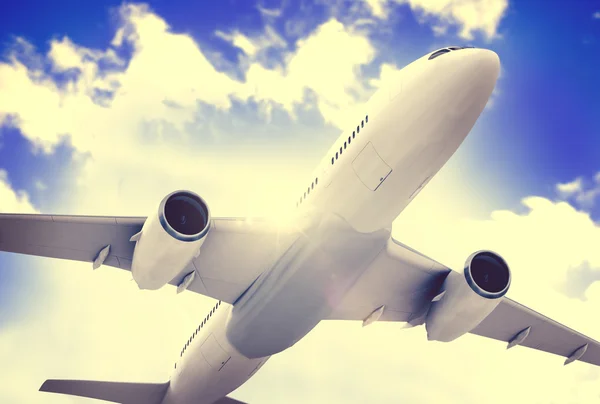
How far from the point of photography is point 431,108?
1382 cm

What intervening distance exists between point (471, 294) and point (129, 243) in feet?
33.2

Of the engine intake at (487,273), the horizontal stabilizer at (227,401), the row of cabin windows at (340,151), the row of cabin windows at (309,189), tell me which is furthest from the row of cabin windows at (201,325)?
the engine intake at (487,273)

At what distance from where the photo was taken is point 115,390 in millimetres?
21797

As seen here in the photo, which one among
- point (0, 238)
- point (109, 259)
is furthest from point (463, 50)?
point (0, 238)

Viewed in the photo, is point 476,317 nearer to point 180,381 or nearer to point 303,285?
point 303,285

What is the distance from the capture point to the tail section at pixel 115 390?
68.6 feet

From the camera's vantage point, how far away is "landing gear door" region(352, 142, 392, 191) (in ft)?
47.4

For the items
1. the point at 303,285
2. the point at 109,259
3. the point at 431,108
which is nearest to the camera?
the point at 431,108

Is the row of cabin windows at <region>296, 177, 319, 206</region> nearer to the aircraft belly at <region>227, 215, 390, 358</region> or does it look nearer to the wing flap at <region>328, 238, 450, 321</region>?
the aircraft belly at <region>227, 215, 390, 358</region>

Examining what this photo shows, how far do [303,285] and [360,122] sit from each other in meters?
4.61

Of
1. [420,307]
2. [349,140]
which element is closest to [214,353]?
[420,307]

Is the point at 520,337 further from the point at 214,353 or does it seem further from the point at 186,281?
the point at 186,281

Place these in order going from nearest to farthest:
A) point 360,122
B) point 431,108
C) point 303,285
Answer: point 431,108
point 360,122
point 303,285

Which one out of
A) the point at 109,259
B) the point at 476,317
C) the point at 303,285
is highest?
the point at 109,259
